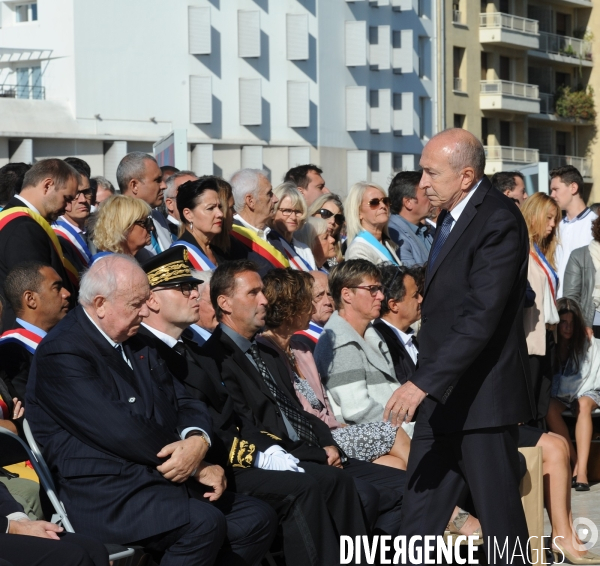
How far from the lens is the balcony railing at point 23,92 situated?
38.5 metres

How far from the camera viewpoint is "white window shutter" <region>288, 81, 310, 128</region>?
141 feet

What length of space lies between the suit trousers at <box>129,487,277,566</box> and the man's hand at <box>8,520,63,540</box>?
437 millimetres

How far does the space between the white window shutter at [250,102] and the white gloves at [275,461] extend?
120 ft

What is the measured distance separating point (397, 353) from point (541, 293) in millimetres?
1270

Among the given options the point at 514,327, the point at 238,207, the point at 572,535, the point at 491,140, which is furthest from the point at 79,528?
the point at 491,140

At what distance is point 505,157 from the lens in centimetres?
5084

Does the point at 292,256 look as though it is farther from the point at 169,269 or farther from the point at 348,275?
the point at 169,269

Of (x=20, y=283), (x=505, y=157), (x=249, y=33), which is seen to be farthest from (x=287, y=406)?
(x=505, y=157)

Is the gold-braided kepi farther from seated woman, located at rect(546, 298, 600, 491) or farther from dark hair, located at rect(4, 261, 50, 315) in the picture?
seated woman, located at rect(546, 298, 600, 491)

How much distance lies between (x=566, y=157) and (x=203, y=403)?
52.9m

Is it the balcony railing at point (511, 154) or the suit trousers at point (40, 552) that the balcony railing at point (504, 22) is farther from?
the suit trousers at point (40, 552)

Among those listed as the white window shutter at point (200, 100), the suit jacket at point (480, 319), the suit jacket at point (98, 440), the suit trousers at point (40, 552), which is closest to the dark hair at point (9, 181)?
the suit jacket at point (98, 440)

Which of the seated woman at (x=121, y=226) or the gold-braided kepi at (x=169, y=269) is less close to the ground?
the seated woman at (x=121, y=226)

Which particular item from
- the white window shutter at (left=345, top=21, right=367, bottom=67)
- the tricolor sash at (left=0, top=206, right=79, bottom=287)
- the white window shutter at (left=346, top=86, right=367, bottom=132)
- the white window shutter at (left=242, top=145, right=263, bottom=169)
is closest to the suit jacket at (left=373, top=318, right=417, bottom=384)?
the tricolor sash at (left=0, top=206, right=79, bottom=287)
